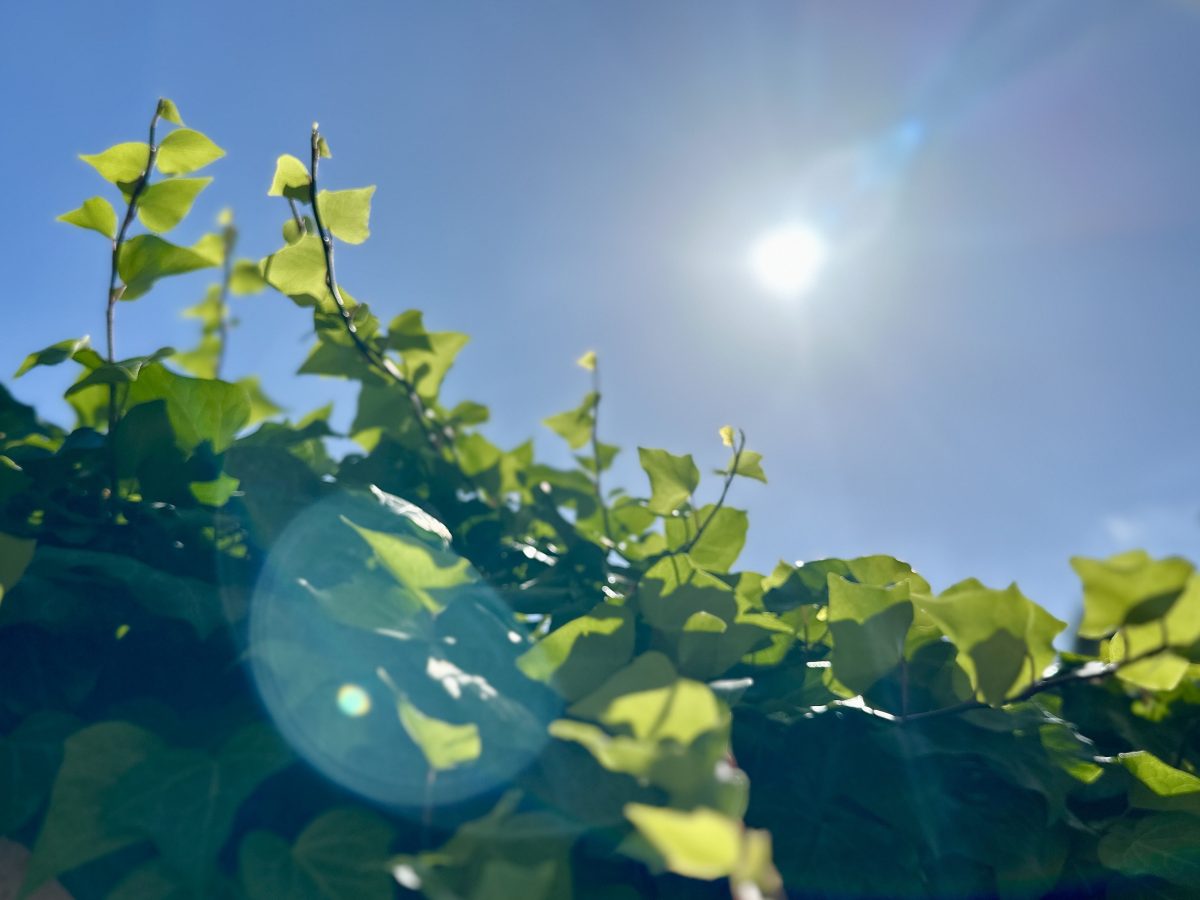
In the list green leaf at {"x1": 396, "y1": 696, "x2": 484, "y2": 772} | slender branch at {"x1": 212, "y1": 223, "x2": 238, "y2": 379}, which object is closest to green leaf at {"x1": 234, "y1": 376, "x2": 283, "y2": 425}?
slender branch at {"x1": 212, "y1": 223, "x2": 238, "y2": 379}

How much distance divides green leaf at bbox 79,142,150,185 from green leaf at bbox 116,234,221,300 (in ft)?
0.23

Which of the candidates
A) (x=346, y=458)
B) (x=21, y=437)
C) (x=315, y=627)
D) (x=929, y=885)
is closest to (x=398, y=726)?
(x=315, y=627)

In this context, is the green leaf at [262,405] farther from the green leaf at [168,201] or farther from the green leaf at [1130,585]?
the green leaf at [1130,585]

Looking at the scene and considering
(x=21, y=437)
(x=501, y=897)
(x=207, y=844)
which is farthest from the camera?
(x=21, y=437)

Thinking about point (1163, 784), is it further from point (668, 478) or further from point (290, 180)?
point (290, 180)

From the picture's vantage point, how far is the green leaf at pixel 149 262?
0.81 meters

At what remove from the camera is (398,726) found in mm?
512

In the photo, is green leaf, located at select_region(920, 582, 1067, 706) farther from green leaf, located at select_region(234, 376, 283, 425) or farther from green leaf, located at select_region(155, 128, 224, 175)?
green leaf, located at select_region(234, 376, 283, 425)

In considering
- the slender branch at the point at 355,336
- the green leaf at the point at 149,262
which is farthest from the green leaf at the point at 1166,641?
the green leaf at the point at 149,262

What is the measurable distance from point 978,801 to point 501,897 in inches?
19.3

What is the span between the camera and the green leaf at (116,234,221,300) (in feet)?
2.67

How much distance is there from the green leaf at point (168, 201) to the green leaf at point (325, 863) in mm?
644

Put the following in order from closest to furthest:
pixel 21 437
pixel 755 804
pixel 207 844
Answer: pixel 207 844
pixel 755 804
pixel 21 437

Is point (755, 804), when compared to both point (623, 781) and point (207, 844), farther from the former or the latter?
point (207, 844)
